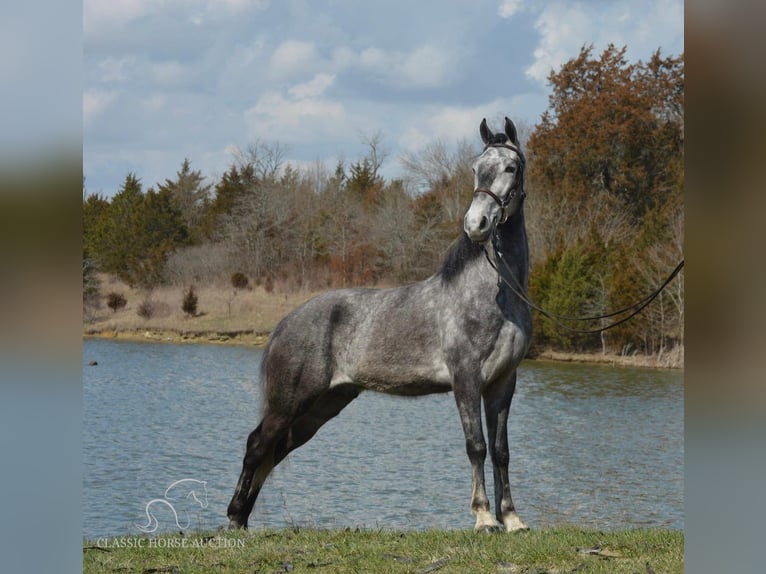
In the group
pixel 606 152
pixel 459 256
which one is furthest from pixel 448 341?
pixel 606 152

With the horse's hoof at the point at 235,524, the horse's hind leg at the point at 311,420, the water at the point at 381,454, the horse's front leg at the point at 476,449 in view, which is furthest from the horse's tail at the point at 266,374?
the horse's front leg at the point at 476,449

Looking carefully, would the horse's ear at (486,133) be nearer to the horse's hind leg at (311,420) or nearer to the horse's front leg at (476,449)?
the horse's front leg at (476,449)

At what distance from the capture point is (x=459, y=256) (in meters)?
6.53

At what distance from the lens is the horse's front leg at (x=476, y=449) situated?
618 centimetres

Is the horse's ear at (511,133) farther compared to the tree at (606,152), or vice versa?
the tree at (606,152)

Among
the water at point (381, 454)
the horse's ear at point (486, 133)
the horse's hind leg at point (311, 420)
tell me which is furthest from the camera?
the water at point (381, 454)

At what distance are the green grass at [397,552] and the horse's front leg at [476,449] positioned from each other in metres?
0.14

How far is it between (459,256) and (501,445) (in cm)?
144

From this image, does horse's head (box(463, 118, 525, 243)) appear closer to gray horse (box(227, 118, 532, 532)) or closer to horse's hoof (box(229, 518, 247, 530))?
gray horse (box(227, 118, 532, 532))

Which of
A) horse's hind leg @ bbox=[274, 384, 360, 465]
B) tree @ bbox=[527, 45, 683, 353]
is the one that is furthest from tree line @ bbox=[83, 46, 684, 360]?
horse's hind leg @ bbox=[274, 384, 360, 465]

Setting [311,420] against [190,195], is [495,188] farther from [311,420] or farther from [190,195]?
[190,195]

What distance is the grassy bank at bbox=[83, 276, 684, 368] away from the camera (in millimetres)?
30656
